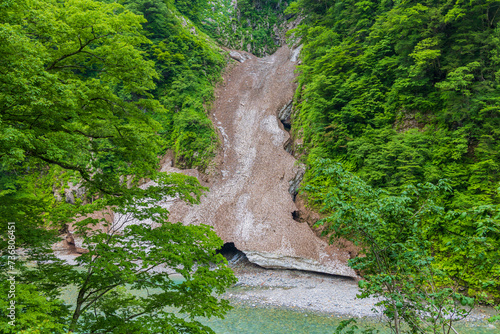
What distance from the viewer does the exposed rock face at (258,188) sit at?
1115 centimetres

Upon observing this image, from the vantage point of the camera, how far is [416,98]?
418 inches

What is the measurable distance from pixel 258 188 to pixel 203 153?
14.6 ft

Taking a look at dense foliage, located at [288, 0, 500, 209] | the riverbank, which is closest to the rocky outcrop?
dense foliage, located at [288, 0, 500, 209]

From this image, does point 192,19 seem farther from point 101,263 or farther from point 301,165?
point 101,263

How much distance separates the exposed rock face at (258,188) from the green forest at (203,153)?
3.70 ft

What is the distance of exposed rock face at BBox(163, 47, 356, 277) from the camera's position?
11148 mm

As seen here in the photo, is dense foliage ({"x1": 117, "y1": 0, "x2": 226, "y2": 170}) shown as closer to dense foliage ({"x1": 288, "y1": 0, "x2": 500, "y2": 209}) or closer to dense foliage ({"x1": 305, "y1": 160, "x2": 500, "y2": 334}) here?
dense foliage ({"x1": 288, "y1": 0, "x2": 500, "y2": 209})

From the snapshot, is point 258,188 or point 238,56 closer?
point 258,188

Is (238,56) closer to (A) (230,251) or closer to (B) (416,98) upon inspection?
(B) (416,98)

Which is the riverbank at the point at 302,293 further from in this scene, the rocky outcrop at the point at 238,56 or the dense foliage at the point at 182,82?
the rocky outcrop at the point at 238,56

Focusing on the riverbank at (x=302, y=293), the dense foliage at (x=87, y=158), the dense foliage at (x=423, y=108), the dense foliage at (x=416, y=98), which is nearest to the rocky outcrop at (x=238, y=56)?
the dense foliage at (x=416, y=98)

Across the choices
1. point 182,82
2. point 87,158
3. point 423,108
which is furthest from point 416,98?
point 182,82

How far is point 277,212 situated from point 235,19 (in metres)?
28.7

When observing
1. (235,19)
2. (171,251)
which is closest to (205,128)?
(171,251)
